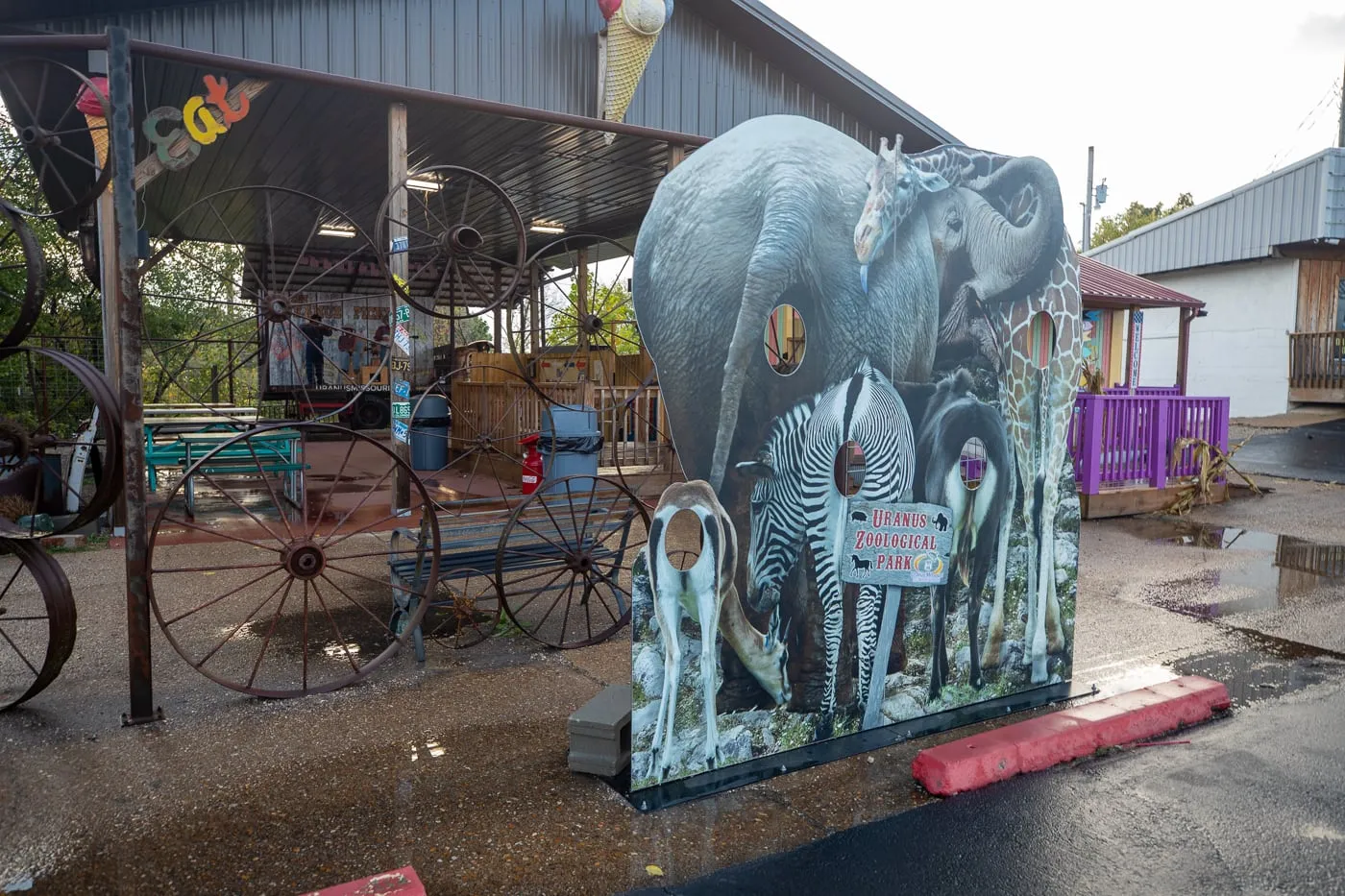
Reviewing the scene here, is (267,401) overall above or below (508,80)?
below

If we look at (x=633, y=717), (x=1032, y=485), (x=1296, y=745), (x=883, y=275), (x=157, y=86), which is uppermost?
(x=157, y=86)

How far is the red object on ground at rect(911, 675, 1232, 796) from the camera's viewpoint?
12.6 feet

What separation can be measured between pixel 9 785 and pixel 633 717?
250 centimetres

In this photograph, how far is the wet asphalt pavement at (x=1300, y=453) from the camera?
14620 mm

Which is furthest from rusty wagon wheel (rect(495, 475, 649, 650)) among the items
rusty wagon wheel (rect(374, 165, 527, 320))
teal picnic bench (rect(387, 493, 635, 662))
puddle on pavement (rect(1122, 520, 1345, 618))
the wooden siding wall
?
the wooden siding wall

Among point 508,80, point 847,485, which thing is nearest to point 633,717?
point 847,485

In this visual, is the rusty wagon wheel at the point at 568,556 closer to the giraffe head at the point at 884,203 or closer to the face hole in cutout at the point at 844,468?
the face hole in cutout at the point at 844,468

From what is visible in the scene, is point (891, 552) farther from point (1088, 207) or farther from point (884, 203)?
point (1088, 207)

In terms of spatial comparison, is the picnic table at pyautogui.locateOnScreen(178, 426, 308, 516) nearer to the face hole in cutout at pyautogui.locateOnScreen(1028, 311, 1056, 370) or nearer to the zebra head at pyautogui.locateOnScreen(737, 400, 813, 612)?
the zebra head at pyautogui.locateOnScreen(737, 400, 813, 612)

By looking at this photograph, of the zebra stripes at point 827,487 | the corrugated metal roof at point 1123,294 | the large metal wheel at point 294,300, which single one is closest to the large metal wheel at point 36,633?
the zebra stripes at point 827,487

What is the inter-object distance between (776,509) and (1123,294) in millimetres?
14458

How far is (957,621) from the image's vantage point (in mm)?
4523

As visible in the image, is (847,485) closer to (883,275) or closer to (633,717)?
(883,275)

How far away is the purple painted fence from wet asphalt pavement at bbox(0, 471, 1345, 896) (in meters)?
5.82
